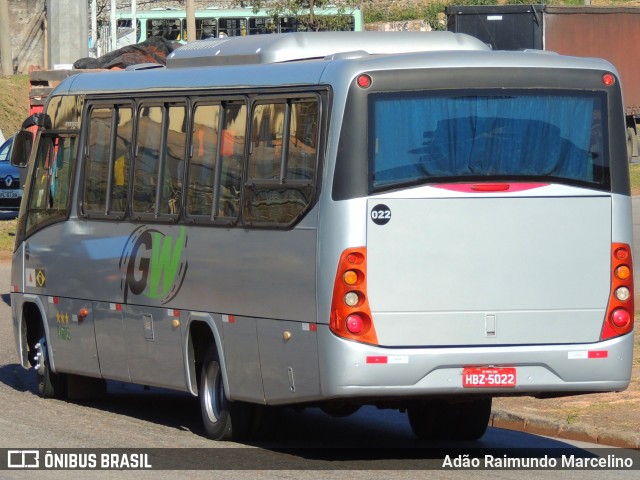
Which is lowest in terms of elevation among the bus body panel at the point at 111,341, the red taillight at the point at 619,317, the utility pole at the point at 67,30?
the bus body panel at the point at 111,341

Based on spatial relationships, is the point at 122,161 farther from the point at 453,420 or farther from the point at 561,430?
the point at 561,430

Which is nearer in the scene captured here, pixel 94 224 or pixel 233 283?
pixel 233 283

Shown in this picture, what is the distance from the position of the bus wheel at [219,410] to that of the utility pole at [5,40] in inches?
1915

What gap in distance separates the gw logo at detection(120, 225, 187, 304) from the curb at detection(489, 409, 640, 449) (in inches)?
112

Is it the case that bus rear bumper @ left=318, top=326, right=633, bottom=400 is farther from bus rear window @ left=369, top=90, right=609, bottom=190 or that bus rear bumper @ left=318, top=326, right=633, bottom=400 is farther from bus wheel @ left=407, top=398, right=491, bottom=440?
bus wheel @ left=407, top=398, right=491, bottom=440

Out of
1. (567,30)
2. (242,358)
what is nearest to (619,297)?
(242,358)

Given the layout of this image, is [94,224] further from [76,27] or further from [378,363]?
[76,27]

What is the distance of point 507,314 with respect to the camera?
981 centimetres

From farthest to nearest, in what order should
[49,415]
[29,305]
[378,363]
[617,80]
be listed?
1. [29,305]
2. [49,415]
3. [617,80]
4. [378,363]

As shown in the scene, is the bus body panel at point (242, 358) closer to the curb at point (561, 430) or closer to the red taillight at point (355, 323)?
the red taillight at point (355, 323)

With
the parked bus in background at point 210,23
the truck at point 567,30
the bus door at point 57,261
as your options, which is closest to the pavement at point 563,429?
the bus door at point 57,261

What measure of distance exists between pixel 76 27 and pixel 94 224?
44.7ft

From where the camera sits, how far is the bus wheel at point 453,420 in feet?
37.1

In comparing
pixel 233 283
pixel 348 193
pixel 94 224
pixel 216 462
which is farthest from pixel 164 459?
pixel 94 224
